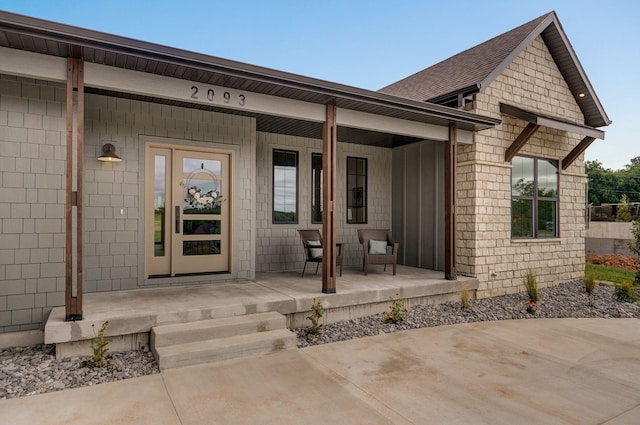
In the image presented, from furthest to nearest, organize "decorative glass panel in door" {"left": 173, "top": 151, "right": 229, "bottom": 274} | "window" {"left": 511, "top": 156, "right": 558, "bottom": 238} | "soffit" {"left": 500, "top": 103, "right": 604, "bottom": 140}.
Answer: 1. "window" {"left": 511, "top": 156, "right": 558, "bottom": 238}
2. "soffit" {"left": 500, "top": 103, "right": 604, "bottom": 140}
3. "decorative glass panel in door" {"left": 173, "top": 151, "right": 229, "bottom": 274}

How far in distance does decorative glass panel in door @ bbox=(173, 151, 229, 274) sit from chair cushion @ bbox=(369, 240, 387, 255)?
8.68 ft

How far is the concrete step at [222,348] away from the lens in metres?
3.52

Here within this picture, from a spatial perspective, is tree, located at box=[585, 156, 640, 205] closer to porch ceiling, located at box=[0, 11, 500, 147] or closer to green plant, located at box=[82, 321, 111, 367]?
porch ceiling, located at box=[0, 11, 500, 147]

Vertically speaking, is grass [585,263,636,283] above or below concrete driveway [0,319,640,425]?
above

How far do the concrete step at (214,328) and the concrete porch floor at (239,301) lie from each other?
114 mm

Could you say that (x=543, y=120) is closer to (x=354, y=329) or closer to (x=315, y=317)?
(x=354, y=329)

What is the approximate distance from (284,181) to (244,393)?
4906mm

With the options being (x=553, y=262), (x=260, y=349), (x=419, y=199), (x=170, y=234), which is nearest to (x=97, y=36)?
(x=170, y=234)

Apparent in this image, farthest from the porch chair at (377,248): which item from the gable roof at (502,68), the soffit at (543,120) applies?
the soffit at (543,120)

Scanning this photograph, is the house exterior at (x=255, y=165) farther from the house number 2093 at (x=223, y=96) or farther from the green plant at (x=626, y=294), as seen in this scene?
the green plant at (x=626, y=294)

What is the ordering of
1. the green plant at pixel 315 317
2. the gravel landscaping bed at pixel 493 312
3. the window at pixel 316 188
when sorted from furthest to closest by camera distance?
the window at pixel 316 188
the gravel landscaping bed at pixel 493 312
the green plant at pixel 315 317

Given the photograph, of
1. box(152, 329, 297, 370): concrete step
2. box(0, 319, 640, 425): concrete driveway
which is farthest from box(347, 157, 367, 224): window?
box(152, 329, 297, 370): concrete step

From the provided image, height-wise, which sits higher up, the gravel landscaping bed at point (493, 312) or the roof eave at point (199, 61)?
the roof eave at point (199, 61)

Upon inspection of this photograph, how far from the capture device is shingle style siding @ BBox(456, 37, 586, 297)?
6.71m
